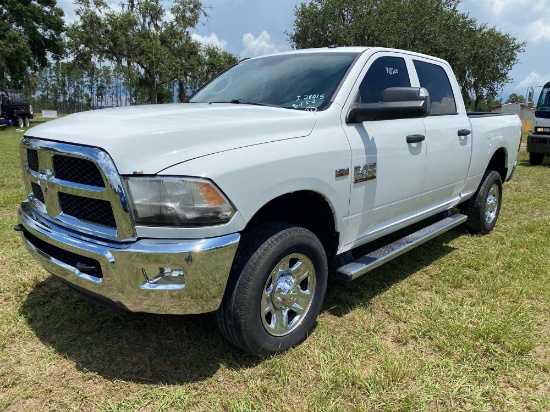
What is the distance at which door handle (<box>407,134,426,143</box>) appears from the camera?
3399mm

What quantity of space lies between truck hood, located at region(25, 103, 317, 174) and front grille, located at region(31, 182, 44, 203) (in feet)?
A: 1.05

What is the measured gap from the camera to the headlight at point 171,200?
2.11 m

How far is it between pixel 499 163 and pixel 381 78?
9.37ft

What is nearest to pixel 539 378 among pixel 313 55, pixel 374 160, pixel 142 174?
pixel 374 160

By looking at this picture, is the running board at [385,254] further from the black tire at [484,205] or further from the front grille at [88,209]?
the front grille at [88,209]

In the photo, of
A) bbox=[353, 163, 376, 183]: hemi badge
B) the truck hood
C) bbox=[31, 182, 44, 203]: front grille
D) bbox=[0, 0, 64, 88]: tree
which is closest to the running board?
bbox=[353, 163, 376, 183]: hemi badge

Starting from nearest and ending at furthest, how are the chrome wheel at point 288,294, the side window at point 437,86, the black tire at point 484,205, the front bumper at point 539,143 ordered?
the chrome wheel at point 288,294, the side window at point 437,86, the black tire at point 484,205, the front bumper at point 539,143

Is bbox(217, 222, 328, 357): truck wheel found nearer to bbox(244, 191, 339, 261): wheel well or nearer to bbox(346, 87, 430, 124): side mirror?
bbox(244, 191, 339, 261): wheel well

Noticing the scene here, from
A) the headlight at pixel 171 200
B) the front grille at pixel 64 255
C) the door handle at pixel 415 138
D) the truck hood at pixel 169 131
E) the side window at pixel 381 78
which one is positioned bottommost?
the front grille at pixel 64 255

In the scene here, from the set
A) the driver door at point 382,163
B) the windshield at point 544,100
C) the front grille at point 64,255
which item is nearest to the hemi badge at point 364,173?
the driver door at point 382,163

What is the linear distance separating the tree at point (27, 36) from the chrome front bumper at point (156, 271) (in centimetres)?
3008

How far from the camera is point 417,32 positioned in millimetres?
30672

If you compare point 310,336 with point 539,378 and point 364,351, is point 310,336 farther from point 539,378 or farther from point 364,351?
point 539,378

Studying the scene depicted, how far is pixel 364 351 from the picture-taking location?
9.03 feet
